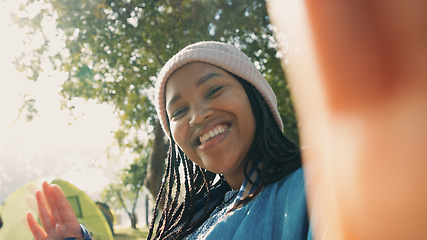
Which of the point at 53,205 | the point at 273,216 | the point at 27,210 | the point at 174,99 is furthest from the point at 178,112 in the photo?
the point at 27,210

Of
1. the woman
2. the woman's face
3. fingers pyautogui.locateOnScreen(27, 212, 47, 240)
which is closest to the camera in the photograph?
the woman

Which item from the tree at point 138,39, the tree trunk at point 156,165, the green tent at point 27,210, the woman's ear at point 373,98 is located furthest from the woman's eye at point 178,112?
the tree trunk at point 156,165

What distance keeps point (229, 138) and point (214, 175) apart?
25.6 inches

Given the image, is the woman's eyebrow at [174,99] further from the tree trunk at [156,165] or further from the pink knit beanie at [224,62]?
the tree trunk at [156,165]

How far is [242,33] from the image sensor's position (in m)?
8.55

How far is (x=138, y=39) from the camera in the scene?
7.88 m

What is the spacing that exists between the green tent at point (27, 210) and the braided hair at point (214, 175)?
3.36 metres

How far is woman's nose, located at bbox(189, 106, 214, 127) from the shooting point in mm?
1764

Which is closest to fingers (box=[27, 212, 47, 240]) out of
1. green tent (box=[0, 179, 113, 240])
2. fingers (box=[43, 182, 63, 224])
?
fingers (box=[43, 182, 63, 224])

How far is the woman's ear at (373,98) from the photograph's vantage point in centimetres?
35

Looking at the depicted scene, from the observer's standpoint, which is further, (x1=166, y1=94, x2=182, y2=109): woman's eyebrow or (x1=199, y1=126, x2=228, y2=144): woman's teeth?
(x1=166, y1=94, x2=182, y2=109): woman's eyebrow

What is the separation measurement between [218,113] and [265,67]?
701 centimetres

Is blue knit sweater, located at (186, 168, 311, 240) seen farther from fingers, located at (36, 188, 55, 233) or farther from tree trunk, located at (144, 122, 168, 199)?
tree trunk, located at (144, 122, 168, 199)

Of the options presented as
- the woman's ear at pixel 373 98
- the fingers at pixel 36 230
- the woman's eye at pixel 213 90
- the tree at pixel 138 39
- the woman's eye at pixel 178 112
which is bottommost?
the woman's ear at pixel 373 98
